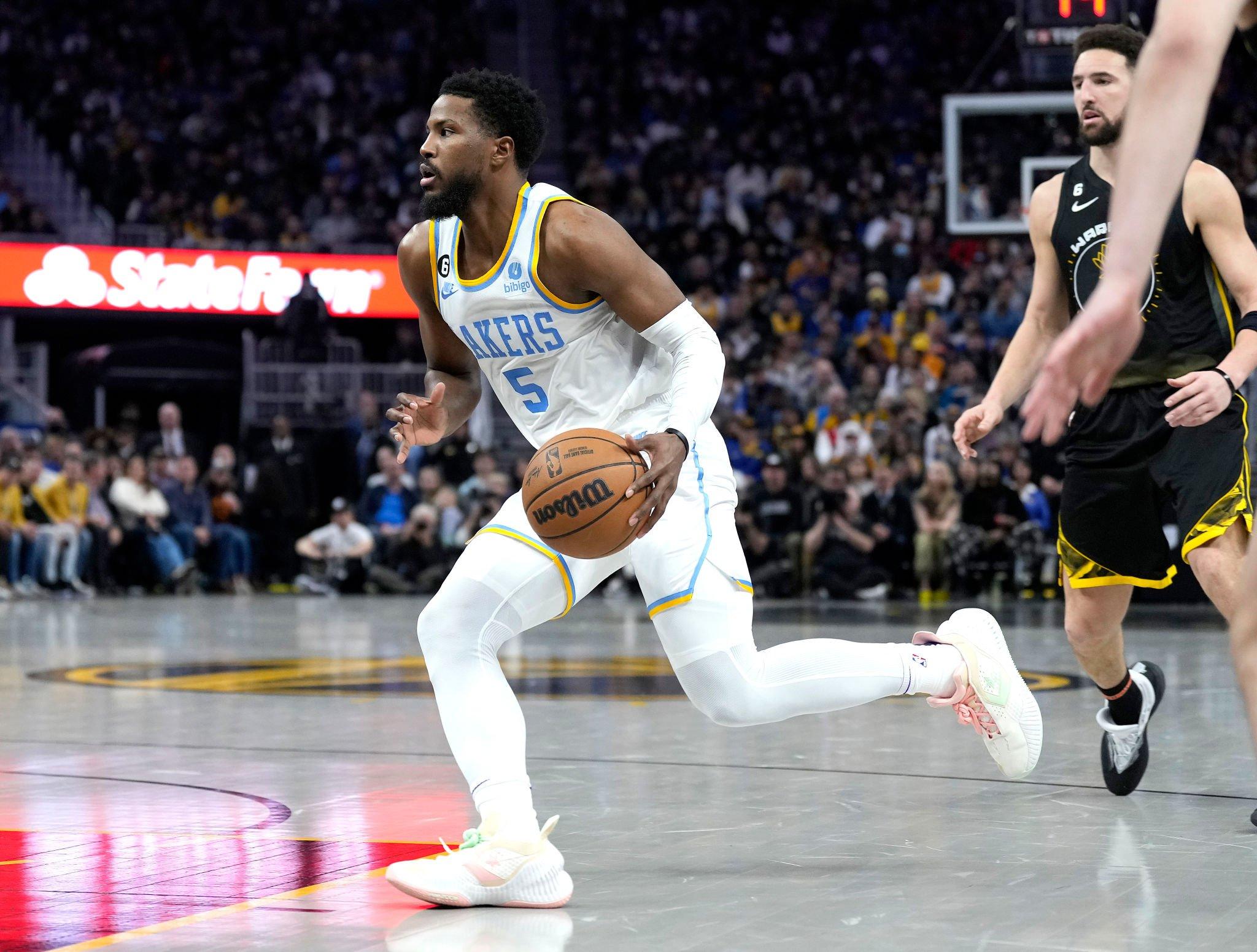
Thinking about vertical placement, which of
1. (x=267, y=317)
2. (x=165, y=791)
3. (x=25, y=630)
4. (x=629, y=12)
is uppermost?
(x=629, y=12)

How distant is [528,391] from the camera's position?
14.2 feet

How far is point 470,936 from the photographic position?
136 inches

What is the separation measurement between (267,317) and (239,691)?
1385 centimetres

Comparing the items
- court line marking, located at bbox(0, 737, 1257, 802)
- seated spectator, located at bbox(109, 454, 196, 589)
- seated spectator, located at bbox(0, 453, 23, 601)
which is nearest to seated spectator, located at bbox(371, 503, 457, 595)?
seated spectator, located at bbox(109, 454, 196, 589)

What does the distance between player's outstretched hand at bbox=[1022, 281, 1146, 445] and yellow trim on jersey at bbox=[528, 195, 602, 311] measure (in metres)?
2.34

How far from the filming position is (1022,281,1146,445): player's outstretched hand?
182cm

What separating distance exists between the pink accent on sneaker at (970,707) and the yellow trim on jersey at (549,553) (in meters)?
1.11

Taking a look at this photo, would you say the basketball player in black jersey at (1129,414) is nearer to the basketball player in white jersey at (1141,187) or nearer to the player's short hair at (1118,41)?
the player's short hair at (1118,41)

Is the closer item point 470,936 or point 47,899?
point 470,936

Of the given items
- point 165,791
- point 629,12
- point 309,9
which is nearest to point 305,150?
point 309,9

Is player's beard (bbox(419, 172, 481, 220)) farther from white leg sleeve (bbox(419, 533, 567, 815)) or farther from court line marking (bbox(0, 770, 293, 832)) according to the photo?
court line marking (bbox(0, 770, 293, 832))

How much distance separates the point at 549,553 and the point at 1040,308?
1.97 metres

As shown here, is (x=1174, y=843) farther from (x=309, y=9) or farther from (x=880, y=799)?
(x=309, y=9)

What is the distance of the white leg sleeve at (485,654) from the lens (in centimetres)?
382
